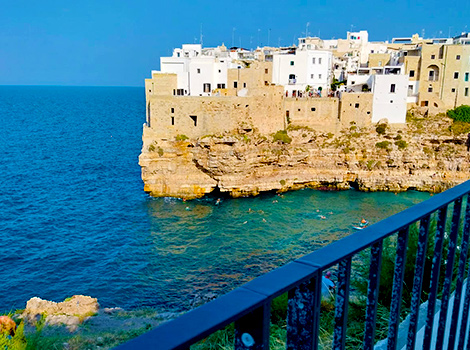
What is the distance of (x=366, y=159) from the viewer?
33.7 metres

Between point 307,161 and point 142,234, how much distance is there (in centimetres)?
1440

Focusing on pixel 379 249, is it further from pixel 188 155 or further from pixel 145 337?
pixel 188 155

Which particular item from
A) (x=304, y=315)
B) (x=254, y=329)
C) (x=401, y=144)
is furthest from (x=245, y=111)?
(x=254, y=329)

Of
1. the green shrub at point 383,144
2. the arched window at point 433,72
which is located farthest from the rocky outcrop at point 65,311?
the arched window at point 433,72

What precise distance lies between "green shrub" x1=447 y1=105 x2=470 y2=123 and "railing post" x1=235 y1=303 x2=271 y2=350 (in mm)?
39380

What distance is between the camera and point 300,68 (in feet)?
135

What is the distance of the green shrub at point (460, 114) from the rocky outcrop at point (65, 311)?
104 ft

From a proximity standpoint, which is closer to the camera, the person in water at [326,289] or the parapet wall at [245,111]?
the person in water at [326,289]

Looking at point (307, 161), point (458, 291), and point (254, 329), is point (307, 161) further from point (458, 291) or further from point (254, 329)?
point (254, 329)

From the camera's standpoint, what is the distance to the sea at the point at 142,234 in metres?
19.4

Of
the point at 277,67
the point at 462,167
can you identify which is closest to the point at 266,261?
the point at 462,167

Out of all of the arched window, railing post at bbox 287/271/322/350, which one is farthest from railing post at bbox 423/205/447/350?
the arched window

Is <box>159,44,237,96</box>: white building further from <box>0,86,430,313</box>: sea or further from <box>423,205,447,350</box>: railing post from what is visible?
<box>423,205,447,350</box>: railing post

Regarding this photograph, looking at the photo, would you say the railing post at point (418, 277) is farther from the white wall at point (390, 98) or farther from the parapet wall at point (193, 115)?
the white wall at point (390, 98)
